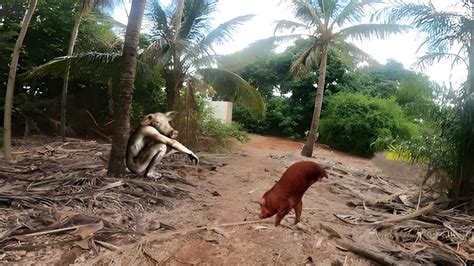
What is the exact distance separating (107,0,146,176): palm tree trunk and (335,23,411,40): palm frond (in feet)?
33.8

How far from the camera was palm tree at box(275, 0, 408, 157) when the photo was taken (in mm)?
13688

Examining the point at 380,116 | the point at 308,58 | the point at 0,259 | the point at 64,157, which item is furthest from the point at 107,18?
the point at 380,116

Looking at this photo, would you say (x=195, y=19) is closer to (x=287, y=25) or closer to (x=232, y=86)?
(x=232, y=86)

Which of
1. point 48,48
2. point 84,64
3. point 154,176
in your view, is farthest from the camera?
point 48,48

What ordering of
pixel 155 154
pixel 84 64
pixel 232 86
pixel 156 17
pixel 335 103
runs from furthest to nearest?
pixel 335 103 < pixel 232 86 < pixel 156 17 < pixel 84 64 < pixel 155 154

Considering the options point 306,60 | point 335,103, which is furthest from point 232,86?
point 335,103

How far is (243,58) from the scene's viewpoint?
1992 cm

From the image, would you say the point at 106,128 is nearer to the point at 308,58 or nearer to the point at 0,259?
the point at 308,58

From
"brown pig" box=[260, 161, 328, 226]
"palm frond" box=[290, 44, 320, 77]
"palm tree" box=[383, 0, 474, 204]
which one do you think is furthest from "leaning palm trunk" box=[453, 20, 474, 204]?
"palm frond" box=[290, 44, 320, 77]

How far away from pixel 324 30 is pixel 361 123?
20.6ft

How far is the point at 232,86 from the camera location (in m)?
11.2

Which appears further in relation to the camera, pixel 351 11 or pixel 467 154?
pixel 351 11

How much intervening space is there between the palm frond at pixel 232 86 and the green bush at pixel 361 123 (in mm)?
8645

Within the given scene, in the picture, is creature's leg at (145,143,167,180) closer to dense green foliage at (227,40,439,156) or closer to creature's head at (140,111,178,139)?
creature's head at (140,111,178,139)
